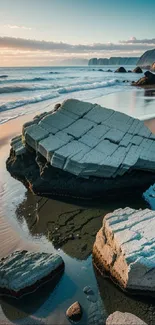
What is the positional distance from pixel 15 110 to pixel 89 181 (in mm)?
14360

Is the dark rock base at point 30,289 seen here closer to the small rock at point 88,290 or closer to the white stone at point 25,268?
the white stone at point 25,268

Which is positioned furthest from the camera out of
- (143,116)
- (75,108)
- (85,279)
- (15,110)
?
(15,110)

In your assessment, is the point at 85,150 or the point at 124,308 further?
the point at 85,150

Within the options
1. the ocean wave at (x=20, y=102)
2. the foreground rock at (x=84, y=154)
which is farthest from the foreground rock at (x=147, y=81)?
the foreground rock at (x=84, y=154)

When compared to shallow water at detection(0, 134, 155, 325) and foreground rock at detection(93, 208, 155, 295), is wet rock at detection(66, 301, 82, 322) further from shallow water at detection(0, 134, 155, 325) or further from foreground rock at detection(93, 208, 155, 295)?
foreground rock at detection(93, 208, 155, 295)

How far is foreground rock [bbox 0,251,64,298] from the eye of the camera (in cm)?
521

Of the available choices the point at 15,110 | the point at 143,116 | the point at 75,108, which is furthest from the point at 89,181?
the point at 15,110

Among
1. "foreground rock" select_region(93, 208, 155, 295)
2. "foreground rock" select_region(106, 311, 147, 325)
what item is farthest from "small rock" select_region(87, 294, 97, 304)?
"foreground rock" select_region(106, 311, 147, 325)

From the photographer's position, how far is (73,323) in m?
4.75

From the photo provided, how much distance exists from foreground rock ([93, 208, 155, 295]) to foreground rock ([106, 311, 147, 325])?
59cm

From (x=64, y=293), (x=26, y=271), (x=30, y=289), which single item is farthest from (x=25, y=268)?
(x=64, y=293)

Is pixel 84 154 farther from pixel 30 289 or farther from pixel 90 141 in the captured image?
pixel 30 289

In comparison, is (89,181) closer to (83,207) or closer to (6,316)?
(83,207)

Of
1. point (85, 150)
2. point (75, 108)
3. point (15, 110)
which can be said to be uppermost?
point (75, 108)
